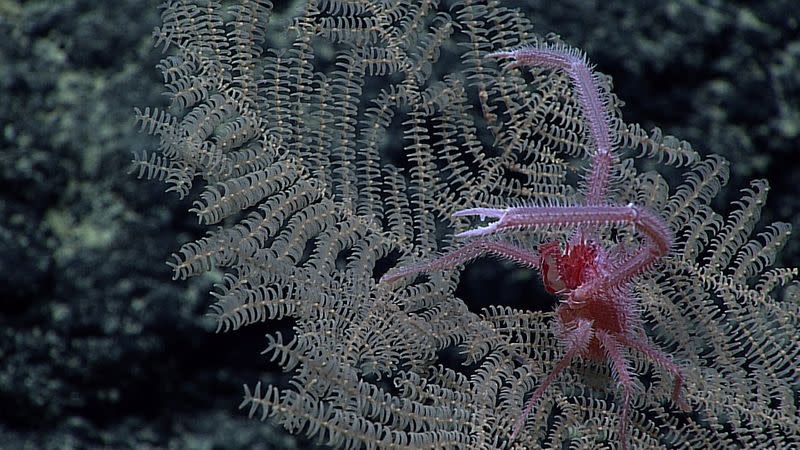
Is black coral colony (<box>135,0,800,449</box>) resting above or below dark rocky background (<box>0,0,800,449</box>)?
above

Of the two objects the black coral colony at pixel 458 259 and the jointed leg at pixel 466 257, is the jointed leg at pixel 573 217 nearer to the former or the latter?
the black coral colony at pixel 458 259

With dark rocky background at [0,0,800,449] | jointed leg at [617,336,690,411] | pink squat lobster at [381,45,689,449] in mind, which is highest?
pink squat lobster at [381,45,689,449]

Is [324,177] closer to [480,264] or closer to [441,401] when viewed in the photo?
[441,401]

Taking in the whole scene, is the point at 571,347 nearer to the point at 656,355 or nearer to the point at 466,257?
the point at 656,355

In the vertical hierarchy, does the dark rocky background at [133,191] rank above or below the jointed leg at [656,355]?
below

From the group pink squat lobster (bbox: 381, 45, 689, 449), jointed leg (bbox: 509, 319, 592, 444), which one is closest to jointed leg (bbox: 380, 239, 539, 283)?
pink squat lobster (bbox: 381, 45, 689, 449)

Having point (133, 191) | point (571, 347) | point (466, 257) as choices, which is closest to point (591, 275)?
point (571, 347)

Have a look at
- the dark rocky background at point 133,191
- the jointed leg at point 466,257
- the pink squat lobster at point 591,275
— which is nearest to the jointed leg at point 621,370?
the pink squat lobster at point 591,275

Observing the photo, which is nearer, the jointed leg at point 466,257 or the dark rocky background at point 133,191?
the jointed leg at point 466,257

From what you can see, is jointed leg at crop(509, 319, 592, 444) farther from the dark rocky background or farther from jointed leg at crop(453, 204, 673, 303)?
the dark rocky background

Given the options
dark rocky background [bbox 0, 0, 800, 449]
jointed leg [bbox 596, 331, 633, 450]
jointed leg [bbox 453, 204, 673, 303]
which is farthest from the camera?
dark rocky background [bbox 0, 0, 800, 449]
